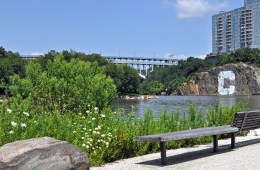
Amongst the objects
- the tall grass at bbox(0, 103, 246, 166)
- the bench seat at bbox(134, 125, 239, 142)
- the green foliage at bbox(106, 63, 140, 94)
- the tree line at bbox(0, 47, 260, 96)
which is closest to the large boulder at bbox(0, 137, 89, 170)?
the tall grass at bbox(0, 103, 246, 166)

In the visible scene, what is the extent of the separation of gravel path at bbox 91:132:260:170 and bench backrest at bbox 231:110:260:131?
0.49m

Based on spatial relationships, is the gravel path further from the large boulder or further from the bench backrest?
the large boulder

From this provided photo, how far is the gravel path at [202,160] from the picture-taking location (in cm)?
804

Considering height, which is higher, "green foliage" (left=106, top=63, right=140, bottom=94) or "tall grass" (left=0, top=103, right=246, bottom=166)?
"green foliage" (left=106, top=63, right=140, bottom=94)

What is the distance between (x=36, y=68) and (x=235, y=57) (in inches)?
5310

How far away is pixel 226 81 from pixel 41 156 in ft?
450

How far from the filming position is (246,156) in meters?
9.06

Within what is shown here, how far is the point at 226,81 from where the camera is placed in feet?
458

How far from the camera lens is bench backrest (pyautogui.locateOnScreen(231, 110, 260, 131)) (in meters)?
10.3

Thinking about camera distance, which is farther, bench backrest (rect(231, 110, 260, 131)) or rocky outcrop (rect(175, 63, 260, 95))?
rocky outcrop (rect(175, 63, 260, 95))

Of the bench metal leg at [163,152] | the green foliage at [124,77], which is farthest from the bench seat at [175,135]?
the green foliage at [124,77]

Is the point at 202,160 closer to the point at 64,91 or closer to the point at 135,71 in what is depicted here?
the point at 64,91

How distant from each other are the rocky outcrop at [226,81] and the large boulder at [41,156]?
127677 mm

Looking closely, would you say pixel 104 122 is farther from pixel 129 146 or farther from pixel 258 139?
pixel 258 139
